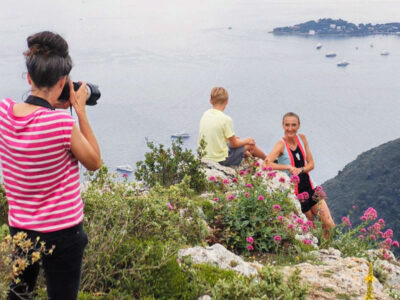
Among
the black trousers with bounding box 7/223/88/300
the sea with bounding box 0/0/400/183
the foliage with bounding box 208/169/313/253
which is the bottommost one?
the sea with bounding box 0/0/400/183

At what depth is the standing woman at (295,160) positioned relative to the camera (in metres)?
4.98

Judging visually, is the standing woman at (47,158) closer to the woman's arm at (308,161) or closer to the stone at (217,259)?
the stone at (217,259)

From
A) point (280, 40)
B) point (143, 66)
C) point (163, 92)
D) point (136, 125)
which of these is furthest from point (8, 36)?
point (280, 40)

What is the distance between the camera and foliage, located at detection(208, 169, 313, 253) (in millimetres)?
3783

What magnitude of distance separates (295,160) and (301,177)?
0.75ft

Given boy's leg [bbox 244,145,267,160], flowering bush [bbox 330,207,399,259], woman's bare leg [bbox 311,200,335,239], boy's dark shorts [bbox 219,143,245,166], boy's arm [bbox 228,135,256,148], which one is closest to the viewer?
flowering bush [bbox 330,207,399,259]

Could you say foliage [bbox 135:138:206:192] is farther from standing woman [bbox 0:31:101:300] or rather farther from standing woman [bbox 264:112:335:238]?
standing woman [bbox 0:31:101:300]

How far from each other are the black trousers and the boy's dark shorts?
13.5 feet

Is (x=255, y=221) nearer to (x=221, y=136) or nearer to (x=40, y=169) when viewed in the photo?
(x=221, y=136)

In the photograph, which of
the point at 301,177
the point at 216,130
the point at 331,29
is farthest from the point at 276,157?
the point at 331,29

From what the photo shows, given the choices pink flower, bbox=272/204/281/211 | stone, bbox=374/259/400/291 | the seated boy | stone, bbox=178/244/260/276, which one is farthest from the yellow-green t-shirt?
stone, bbox=178/244/260/276

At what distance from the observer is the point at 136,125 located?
5794cm

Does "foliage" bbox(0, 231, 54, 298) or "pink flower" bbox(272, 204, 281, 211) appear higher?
"foliage" bbox(0, 231, 54, 298)

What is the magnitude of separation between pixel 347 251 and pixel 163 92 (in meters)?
68.7
